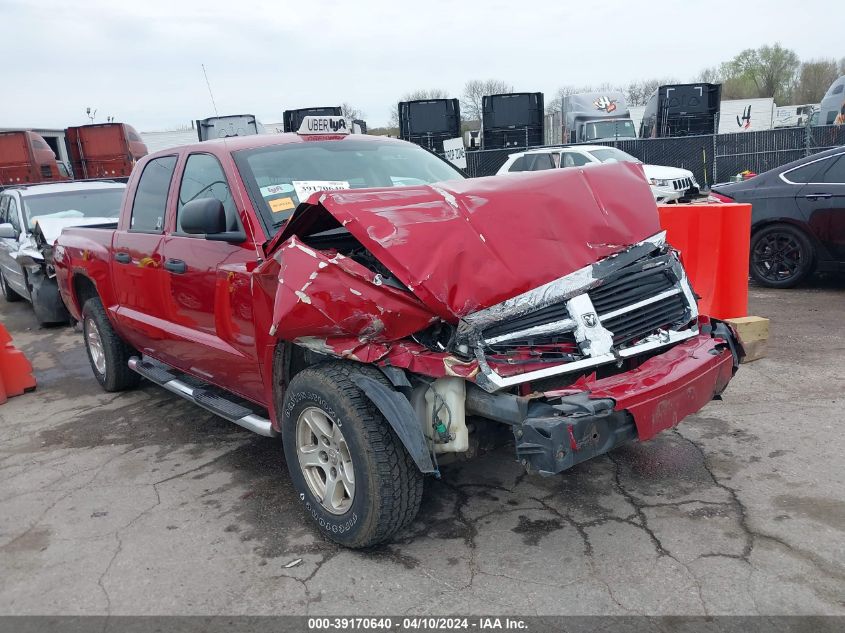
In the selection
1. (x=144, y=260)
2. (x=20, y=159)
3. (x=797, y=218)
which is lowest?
(x=797, y=218)

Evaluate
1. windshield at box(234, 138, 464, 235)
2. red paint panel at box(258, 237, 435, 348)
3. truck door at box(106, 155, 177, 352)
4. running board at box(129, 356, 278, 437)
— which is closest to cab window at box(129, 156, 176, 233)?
truck door at box(106, 155, 177, 352)

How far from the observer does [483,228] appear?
3.01 m

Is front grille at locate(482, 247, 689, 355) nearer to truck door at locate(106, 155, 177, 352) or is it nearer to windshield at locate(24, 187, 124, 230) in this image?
truck door at locate(106, 155, 177, 352)

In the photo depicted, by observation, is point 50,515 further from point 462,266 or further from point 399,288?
point 462,266

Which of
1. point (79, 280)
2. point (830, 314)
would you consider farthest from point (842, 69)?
point (79, 280)

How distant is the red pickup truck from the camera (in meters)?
2.83

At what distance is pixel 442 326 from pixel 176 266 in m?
2.08

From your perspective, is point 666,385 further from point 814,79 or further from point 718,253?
point 814,79

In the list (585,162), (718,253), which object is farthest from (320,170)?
(585,162)

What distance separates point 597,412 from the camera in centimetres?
274

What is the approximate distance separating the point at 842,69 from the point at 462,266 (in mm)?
72809

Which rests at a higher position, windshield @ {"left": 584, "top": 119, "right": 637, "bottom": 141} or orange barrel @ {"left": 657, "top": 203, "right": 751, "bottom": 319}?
windshield @ {"left": 584, "top": 119, "right": 637, "bottom": 141}

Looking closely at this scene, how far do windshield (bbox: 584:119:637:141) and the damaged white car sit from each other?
15.7 m

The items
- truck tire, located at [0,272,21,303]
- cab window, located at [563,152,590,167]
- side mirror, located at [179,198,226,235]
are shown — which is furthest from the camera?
cab window, located at [563,152,590,167]
